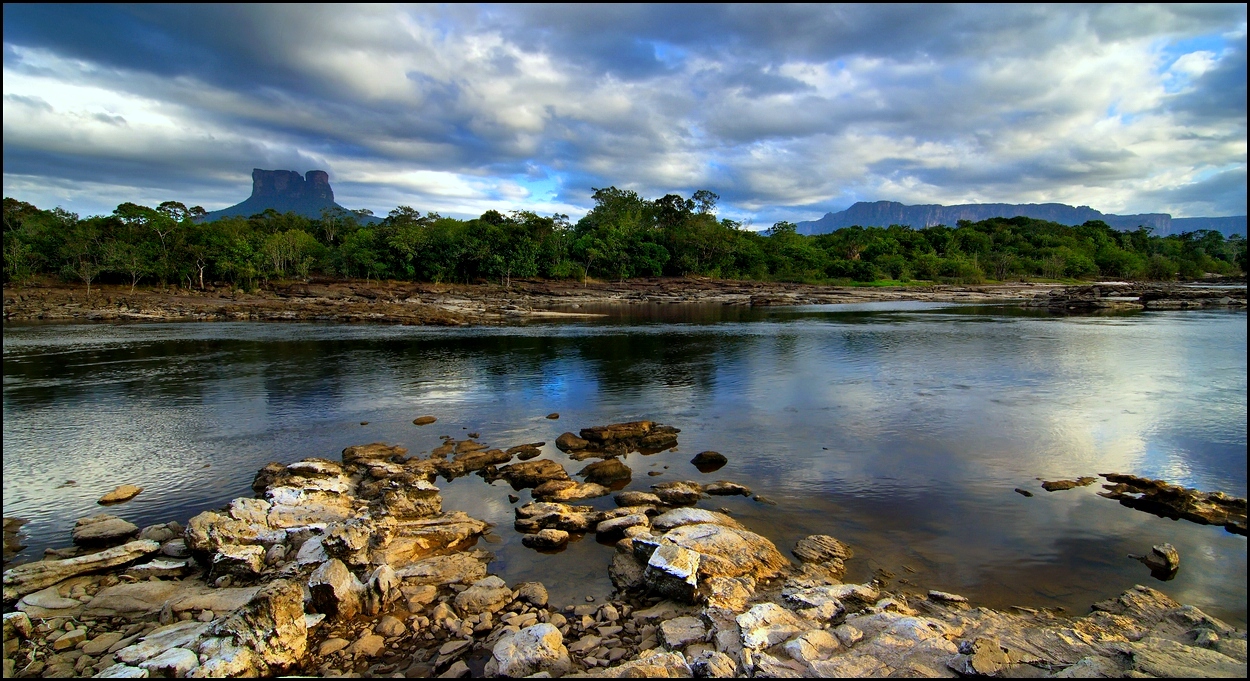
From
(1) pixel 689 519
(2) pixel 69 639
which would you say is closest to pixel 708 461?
(1) pixel 689 519

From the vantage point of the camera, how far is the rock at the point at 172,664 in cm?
664

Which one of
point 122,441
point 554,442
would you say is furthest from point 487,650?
point 122,441

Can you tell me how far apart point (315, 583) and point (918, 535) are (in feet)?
33.9

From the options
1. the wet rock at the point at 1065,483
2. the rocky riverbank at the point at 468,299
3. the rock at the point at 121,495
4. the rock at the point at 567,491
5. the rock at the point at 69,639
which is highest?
the rocky riverbank at the point at 468,299

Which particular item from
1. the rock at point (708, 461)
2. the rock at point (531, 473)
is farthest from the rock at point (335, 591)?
the rock at point (708, 461)

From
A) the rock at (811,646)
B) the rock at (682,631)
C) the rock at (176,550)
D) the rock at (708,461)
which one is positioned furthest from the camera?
the rock at (708,461)

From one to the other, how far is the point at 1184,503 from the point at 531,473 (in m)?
13.7

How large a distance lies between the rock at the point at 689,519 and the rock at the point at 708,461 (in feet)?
11.2

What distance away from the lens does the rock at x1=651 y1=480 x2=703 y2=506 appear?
497 inches

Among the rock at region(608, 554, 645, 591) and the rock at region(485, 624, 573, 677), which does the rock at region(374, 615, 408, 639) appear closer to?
the rock at region(485, 624, 573, 677)

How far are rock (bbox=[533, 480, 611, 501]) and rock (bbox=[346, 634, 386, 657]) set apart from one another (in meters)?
5.26

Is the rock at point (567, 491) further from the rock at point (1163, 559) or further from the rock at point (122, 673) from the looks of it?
the rock at point (1163, 559)

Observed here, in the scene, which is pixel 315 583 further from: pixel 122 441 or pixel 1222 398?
pixel 1222 398

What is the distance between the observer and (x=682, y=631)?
25.1 feet
